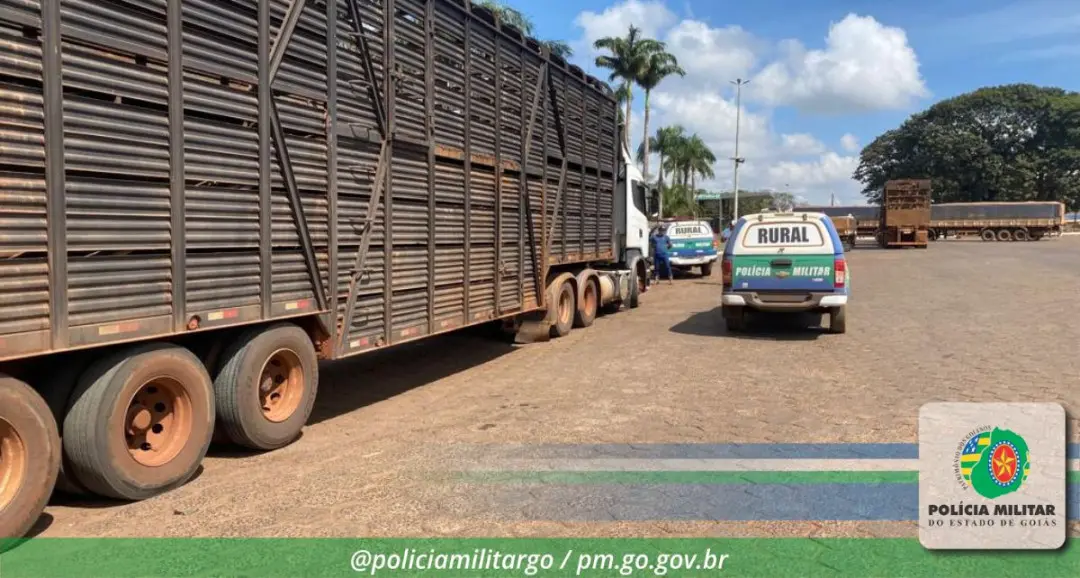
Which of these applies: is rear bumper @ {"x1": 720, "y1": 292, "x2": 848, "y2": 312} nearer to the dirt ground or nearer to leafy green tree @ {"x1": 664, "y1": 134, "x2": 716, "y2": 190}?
the dirt ground

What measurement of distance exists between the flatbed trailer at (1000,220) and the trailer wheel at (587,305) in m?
44.5

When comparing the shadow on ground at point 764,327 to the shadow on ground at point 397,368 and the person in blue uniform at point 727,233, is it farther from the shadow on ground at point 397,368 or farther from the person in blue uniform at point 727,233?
the shadow on ground at point 397,368

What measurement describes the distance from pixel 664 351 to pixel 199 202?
6944 mm

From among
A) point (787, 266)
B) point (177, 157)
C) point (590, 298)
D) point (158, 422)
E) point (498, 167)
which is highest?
point (498, 167)

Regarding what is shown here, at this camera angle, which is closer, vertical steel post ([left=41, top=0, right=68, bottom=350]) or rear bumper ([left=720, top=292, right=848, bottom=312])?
vertical steel post ([left=41, top=0, right=68, bottom=350])

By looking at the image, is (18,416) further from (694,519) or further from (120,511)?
(694,519)

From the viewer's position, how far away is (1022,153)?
2606 inches

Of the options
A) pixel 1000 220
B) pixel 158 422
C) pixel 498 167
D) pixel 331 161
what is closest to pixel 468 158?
pixel 498 167

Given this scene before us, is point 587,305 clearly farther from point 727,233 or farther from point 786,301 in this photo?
point 727,233

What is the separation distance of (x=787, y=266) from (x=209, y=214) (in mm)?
8497

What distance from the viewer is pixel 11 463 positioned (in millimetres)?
3785

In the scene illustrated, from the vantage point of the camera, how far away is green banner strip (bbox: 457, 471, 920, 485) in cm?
480

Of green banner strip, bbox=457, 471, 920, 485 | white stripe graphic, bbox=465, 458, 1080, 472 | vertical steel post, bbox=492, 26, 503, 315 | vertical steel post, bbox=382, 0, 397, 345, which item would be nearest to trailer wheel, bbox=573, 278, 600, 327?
vertical steel post, bbox=492, 26, 503, 315

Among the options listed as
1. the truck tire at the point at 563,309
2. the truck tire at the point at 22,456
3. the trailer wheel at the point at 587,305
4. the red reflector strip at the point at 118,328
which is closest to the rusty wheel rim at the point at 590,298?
the trailer wheel at the point at 587,305
